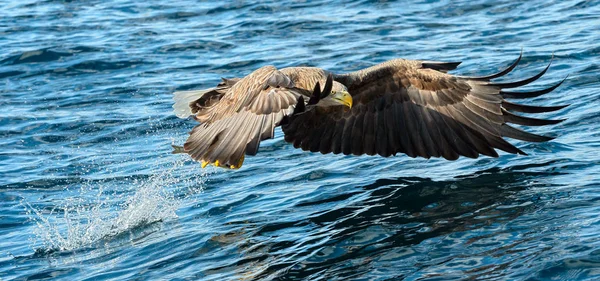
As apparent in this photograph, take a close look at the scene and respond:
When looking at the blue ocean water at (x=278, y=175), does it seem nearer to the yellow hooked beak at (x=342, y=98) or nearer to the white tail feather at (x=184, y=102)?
the white tail feather at (x=184, y=102)

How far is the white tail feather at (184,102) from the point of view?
7.61 metres

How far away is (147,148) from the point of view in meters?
9.37

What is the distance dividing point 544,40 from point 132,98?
5.19 meters

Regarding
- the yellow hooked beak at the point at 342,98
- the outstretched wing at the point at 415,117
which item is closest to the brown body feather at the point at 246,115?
the yellow hooked beak at the point at 342,98

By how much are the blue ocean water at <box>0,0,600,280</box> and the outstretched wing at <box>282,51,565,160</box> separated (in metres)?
0.28

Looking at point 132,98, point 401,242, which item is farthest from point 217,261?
point 132,98

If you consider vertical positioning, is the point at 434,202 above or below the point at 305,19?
below

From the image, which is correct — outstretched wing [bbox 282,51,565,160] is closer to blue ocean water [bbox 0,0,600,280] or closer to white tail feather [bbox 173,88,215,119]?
blue ocean water [bbox 0,0,600,280]

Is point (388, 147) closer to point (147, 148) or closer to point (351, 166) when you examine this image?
point (351, 166)

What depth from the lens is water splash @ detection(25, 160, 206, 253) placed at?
23.3ft

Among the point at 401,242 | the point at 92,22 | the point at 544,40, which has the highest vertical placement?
the point at 92,22

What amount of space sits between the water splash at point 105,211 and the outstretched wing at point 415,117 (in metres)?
1.17

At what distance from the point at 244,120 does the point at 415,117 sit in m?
2.04

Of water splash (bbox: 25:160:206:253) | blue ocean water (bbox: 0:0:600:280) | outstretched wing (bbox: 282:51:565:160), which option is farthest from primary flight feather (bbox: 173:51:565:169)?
water splash (bbox: 25:160:206:253)
